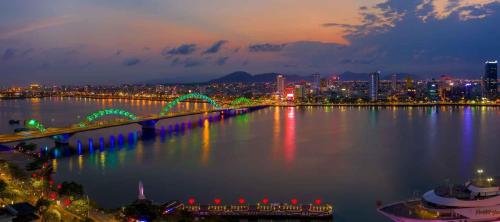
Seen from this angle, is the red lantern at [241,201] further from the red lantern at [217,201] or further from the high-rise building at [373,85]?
the high-rise building at [373,85]

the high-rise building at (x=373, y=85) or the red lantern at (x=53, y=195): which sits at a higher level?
the high-rise building at (x=373, y=85)

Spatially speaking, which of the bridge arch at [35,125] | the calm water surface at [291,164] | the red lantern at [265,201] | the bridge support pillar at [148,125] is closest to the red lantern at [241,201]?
the calm water surface at [291,164]

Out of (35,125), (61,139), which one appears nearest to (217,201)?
(61,139)

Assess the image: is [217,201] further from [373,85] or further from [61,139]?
[373,85]

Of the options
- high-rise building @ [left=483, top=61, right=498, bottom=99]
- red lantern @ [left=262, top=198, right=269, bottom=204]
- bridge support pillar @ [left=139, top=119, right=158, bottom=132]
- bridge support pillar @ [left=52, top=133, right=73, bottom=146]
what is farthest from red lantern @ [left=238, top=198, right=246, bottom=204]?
high-rise building @ [left=483, top=61, right=498, bottom=99]

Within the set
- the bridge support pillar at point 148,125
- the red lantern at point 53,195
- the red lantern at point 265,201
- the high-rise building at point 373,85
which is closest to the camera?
the red lantern at point 53,195

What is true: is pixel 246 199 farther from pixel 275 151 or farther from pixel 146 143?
pixel 146 143

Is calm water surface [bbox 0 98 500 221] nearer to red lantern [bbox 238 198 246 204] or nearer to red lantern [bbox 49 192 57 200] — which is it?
red lantern [bbox 238 198 246 204]
